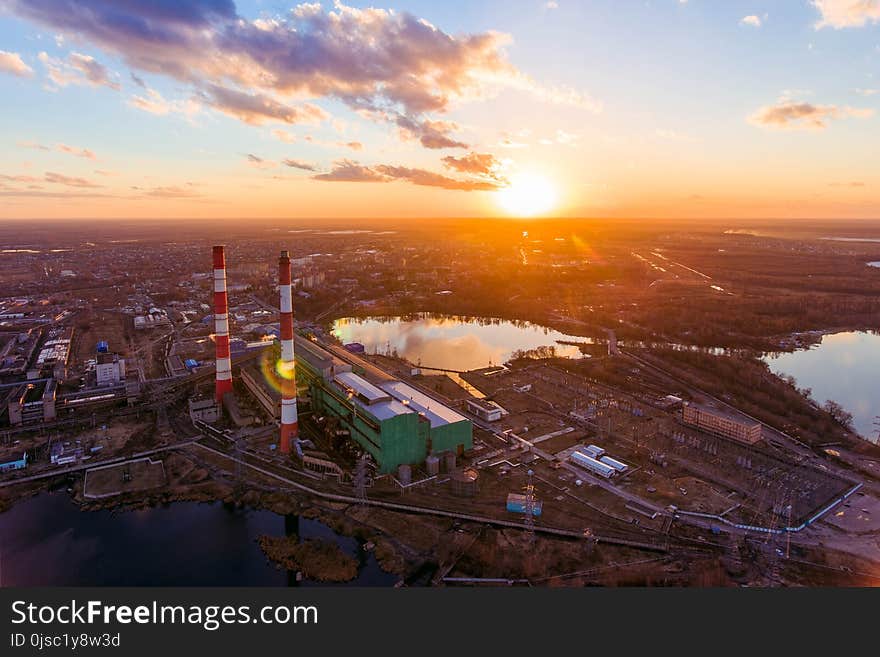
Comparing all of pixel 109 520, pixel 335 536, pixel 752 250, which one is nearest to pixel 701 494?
pixel 335 536

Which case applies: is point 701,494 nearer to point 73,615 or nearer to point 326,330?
point 73,615

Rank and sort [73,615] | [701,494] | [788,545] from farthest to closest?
[701,494] < [788,545] < [73,615]

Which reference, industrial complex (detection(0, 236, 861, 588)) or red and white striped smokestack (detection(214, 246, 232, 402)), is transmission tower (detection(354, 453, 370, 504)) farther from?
red and white striped smokestack (detection(214, 246, 232, 402))

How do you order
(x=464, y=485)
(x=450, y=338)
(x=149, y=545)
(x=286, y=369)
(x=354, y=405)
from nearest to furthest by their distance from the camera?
(x=149, y=545) → (x=464, y=485) → (x=286, y=369) → (x=354, y=405) → (x=450, y=338)

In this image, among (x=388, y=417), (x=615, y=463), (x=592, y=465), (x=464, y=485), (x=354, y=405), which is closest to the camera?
(x=464, y=485)

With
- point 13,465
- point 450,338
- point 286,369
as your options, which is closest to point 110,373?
point 13,465

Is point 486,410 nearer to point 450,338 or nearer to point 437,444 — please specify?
point 437,444
